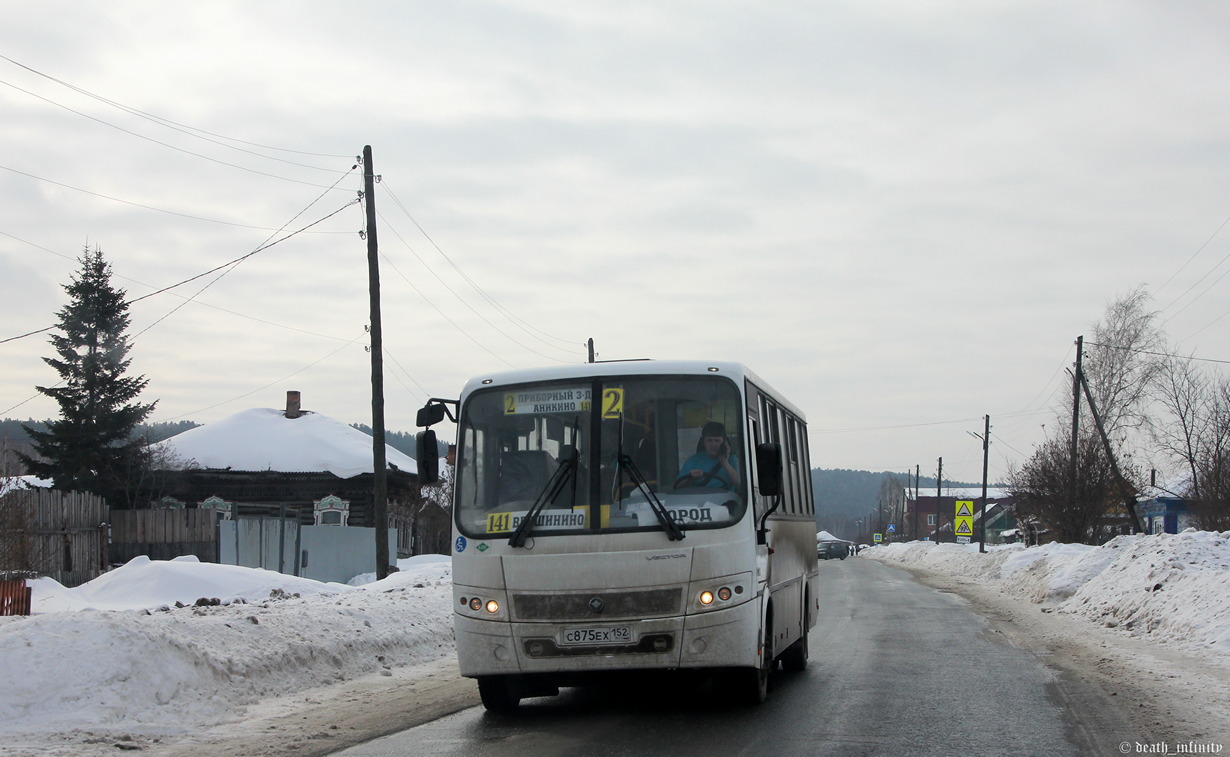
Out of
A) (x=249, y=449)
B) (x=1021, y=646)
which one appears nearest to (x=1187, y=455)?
(x=1021, y=646)

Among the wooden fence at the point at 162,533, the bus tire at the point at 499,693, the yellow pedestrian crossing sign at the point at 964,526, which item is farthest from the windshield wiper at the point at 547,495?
the yellow pedestrian crossing sign at the point at 964,526

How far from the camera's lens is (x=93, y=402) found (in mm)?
38781

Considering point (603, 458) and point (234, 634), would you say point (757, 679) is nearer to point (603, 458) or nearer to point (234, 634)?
point (603, 458)

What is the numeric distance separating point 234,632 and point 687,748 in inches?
247

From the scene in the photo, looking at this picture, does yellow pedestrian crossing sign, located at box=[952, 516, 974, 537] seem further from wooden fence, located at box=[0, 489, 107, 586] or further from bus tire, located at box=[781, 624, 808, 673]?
bus tire, located at box=[781, 624, 808, 673]

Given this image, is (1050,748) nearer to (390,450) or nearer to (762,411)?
(762,411)

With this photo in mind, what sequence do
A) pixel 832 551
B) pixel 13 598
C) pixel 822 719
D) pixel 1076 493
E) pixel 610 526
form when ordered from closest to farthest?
pixel 610 526 → pixel 822 719 → pixel 13 598 → pixel 1076 493 → pixel 832 551

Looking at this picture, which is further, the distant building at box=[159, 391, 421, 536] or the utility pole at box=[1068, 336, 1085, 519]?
the distant building at box=[159, 391, 421, 536]

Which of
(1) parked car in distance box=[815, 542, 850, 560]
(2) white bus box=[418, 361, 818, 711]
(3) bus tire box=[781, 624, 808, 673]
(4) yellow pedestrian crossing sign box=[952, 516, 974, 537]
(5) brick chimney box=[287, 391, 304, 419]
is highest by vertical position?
(5) brick chimney box=[287, 391, 304, 419]

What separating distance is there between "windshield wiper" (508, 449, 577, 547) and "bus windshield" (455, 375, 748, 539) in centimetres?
1

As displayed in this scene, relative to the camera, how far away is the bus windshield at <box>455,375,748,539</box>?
8.84 m

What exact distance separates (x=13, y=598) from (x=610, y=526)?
364 inches

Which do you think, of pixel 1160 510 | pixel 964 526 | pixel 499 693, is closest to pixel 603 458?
pixel 499 693

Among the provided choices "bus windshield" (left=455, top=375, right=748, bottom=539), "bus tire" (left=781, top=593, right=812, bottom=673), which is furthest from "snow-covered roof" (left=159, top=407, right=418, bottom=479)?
"bus windshield" (left=455, top=375, right=748, bottom=539)
